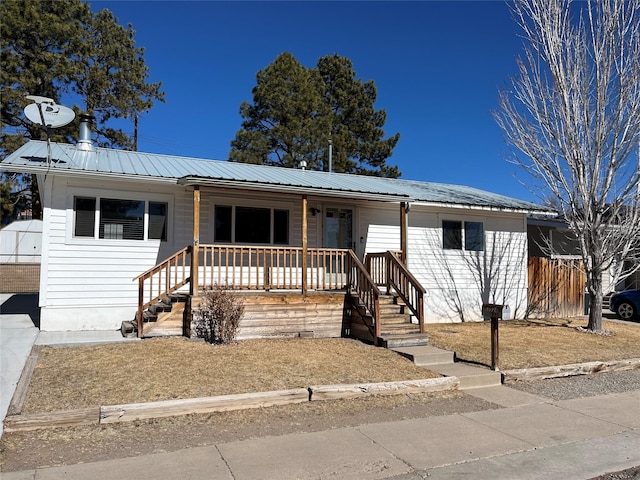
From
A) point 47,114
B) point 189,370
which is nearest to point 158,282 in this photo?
point 189,370

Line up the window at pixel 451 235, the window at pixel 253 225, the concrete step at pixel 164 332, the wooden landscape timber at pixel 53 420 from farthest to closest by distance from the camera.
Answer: the window at pixel 451 235 < the window at pixel 253 225 < the concrete step at pixel 164 332 < the wooden landscape timber at pixel 53 420

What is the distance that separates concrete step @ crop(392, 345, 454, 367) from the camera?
8.31m

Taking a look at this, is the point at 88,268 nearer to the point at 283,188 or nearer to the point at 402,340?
the point at 283,188

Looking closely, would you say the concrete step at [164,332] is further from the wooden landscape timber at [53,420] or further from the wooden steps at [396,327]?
the wooden landscape timber at [53,420]

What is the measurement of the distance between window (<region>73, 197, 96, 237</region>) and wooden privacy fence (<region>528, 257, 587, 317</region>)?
42.3 feet

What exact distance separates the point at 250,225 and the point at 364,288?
139 inches

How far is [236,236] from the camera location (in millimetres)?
11953

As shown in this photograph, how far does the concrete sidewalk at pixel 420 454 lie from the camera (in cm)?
415

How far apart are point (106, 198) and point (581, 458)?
32.2 ft

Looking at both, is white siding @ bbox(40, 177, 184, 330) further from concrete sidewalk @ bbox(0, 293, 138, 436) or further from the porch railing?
the porch railing

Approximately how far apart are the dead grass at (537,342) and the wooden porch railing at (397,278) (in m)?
0.86

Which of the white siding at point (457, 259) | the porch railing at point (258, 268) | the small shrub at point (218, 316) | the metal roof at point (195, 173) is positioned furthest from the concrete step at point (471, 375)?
the white siding at point (457, 259)

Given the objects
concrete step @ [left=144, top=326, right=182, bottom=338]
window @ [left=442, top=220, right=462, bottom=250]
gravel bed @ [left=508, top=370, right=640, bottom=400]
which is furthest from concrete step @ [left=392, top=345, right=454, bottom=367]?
window @ [left=442, top=220, right=462, bottom=250]

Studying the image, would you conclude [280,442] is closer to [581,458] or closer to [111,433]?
[111,433]
